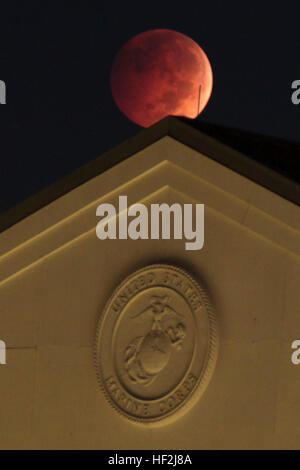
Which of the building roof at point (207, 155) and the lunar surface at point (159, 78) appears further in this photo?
the lunar surface at point (159, 78)

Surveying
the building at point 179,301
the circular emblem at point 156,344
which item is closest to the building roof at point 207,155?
the building at point 179,301

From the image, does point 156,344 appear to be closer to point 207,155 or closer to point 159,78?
point 207,155

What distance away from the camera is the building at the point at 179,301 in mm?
12727

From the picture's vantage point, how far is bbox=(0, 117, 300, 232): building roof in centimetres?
1320

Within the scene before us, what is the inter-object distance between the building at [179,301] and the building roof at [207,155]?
0.02 m

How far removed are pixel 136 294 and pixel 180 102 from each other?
3894mm

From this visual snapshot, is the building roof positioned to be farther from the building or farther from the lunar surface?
the lunar surface

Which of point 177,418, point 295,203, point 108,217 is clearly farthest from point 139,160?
point 177,418

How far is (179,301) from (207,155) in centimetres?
164

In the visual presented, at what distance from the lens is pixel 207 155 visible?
13648 millimetres

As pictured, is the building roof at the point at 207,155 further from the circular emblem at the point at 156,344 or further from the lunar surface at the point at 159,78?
the lunar surface at the point at 159,78

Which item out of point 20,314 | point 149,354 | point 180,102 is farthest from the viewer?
point 180,102

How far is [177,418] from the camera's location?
43.1ft
